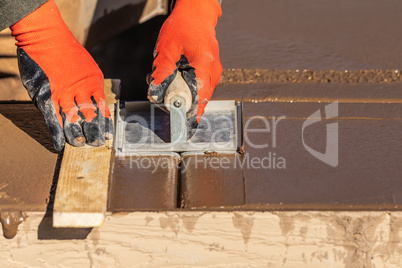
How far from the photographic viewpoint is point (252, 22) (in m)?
2.57

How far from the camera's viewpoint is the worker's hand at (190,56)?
5.90 ft

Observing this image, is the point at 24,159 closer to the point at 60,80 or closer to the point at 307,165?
the point at 60,80

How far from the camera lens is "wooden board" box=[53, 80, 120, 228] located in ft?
5.11

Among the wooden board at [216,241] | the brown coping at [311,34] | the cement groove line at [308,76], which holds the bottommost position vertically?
the wooden board at [216,241]

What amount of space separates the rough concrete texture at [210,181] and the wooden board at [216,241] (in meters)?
0.07

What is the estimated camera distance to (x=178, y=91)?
1.73 meters

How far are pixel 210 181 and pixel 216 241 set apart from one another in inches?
8.5

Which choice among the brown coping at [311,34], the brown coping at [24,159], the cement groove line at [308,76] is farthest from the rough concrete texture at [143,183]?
the brown coping at [311,34]

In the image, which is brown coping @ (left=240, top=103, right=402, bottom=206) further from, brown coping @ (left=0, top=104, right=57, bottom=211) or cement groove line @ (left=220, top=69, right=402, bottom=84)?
brown coping @ (left=0, top=104, right=57, bottom=211)

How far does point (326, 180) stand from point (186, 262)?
1.88 feet

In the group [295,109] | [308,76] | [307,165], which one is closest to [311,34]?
[308,76]

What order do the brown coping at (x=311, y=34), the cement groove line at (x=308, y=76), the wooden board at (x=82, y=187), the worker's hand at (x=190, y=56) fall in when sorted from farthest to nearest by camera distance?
the brown coping at (x=311, y=34), the cement groove line at (x=308, y=76), the worker's hand at (x=190, y=56), the wooden board at (x=82, y=187)

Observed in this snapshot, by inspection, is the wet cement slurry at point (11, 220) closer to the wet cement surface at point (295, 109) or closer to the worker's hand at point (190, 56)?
the wet cement surface at point (295, 109)

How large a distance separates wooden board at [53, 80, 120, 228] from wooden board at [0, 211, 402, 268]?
0.07m
